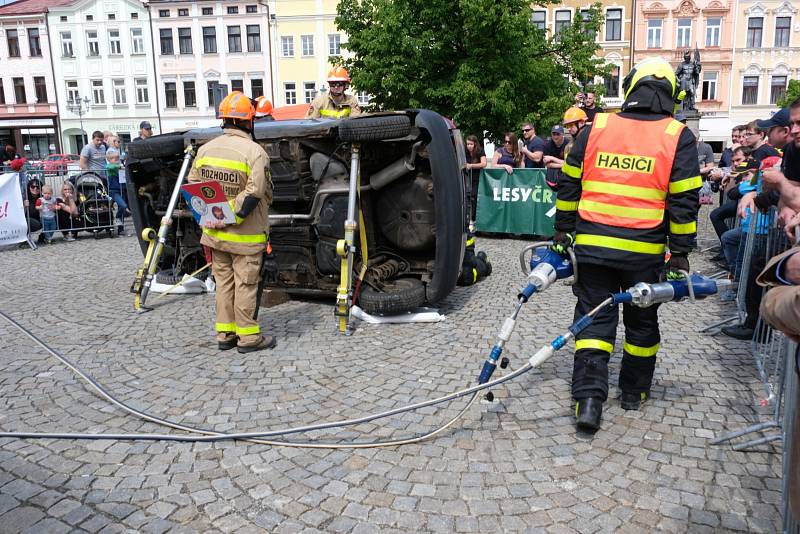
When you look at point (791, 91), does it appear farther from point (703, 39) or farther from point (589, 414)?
point (589, 414)

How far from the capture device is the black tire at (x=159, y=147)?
6.61m

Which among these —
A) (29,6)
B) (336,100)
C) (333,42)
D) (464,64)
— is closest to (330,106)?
(336,100)

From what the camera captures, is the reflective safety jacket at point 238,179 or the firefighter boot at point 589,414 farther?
the reflective safety jacket at point 238,179

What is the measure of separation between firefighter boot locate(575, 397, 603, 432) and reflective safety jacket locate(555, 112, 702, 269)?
2.64 ft

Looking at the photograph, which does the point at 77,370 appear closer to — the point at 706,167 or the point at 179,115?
the point at 706,167

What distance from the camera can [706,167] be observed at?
1047 cm

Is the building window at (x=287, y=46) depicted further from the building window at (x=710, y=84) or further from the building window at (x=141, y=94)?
the building window at (x=710, y=84)

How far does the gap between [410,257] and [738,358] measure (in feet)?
9.86

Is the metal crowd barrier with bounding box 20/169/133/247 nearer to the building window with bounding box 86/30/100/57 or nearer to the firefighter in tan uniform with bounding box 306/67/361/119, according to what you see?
the firefighter in tan uniform with bounding box 306/67/361/119

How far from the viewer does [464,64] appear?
20.2m

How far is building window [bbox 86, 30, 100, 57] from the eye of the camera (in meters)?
47.1

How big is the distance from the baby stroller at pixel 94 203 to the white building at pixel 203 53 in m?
35.7

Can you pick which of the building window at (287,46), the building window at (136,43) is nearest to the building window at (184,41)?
the building window at (136,43)

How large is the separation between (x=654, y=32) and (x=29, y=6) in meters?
46.6
